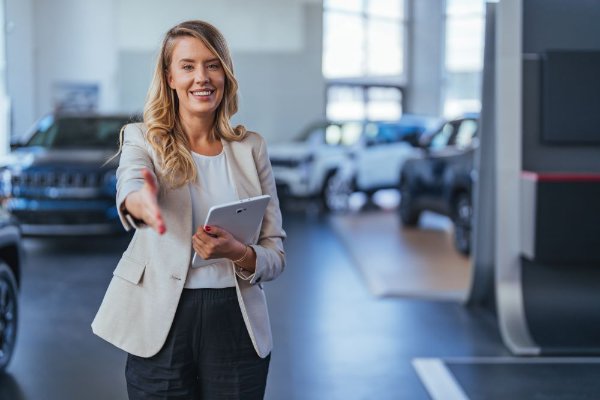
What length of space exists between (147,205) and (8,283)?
380cm

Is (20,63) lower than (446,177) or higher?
higher

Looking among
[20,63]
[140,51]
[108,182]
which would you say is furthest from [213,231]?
[140,51]

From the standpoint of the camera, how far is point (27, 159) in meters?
10.7

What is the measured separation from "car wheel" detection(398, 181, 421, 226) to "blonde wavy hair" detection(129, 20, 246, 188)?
10426mm

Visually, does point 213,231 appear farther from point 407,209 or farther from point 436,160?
point 407,209

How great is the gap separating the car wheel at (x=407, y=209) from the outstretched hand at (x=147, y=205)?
1084 centimetres

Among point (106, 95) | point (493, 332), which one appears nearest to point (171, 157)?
point (493, 332)

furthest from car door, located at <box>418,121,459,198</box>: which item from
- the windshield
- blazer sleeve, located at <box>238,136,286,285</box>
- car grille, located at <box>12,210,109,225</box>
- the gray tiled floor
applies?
blazer sleeve, located at <box>238,136,286,285</box>

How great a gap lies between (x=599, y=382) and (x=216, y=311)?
3.78m

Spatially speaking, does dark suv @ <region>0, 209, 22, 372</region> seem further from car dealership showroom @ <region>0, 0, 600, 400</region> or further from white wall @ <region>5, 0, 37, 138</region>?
white wall @ <region>5, 0, 37, 138</region>

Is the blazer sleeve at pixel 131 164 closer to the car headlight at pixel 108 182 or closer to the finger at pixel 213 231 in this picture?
the finger at pixel 213 231

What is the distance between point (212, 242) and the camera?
2.32 metres

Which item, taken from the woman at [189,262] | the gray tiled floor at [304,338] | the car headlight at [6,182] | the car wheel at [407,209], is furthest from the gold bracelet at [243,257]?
the car wheel at [407,209]

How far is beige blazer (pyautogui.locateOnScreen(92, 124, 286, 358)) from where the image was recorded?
246cm
